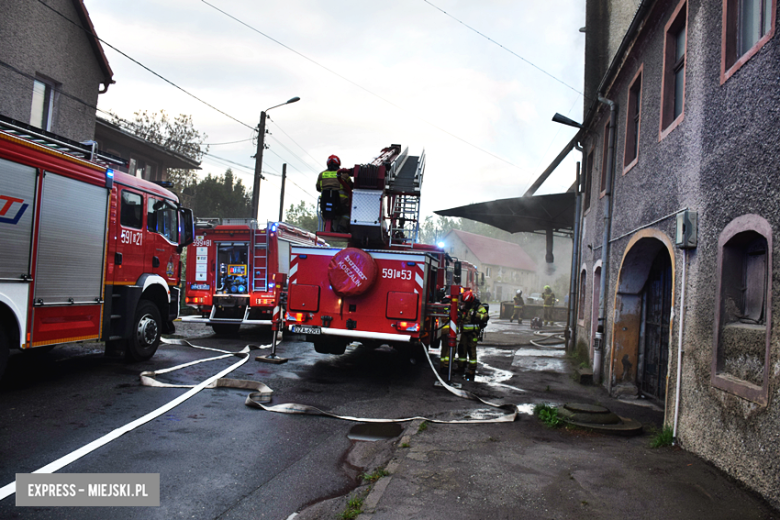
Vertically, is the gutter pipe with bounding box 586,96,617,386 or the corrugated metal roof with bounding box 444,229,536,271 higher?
the corrugated metal roof with bounding box 444,229,536,271

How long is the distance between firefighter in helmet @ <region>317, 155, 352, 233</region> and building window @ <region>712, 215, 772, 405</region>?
20.2 ft

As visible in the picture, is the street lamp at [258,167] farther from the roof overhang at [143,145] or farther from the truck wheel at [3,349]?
the truck wheel at [3,349]

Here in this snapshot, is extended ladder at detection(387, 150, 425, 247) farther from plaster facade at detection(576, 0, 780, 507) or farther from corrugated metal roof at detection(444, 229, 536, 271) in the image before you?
corrugated metal roof at detection(444, 229, 536, 271)

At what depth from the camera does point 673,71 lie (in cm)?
697

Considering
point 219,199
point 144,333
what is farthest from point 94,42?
point 219,199

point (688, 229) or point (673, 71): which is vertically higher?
point (673, 71)

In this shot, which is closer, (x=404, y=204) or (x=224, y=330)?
(x=404, y=204)

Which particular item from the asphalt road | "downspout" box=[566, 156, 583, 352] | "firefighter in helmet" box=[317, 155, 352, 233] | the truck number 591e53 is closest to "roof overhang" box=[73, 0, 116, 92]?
"firefighter in helmet" box=[317, 155, 352, 233]

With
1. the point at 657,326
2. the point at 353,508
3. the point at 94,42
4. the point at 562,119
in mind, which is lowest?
the point at 353,508

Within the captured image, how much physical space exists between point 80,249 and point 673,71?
8296 mm

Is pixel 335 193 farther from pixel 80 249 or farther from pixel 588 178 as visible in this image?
pixel 588 178

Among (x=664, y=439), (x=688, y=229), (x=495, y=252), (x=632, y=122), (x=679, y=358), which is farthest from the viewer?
(x=495, y=252)

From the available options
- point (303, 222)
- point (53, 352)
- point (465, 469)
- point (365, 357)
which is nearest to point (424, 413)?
point (465, 469)

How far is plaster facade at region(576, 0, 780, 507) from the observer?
13.0 feet
